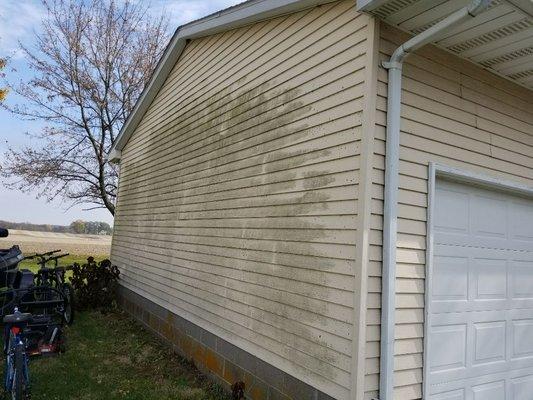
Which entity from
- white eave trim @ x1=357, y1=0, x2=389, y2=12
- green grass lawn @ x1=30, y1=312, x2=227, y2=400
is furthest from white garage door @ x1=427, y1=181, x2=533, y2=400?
green grass lawn @ x1=30, y1=312, x2=227, y2=400

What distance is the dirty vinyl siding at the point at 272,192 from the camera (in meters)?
3.57

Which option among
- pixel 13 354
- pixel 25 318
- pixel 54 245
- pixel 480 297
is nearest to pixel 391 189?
pixel 480 297

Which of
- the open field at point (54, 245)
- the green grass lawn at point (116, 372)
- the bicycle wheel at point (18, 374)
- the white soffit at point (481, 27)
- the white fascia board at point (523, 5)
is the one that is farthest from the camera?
the open field at point (54, 245)

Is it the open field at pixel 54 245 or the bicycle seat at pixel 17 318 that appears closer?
the bicycle seat at pixel 17 318

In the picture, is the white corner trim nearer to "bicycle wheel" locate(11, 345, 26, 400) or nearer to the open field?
"bicycle wheel" locate(11, 345, 26, 400)

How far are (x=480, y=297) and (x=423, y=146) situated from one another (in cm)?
164

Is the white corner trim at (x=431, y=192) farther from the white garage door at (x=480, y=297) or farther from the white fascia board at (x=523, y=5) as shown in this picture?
the white fascia board at (x=523, y=5)

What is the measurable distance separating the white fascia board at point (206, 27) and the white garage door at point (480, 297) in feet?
8.13

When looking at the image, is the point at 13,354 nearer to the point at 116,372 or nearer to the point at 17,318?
the point at 17,318

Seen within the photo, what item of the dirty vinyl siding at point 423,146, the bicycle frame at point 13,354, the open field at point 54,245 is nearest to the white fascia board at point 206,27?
the dirty vinyl siding at point 423,146

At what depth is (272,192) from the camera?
14.9 feet

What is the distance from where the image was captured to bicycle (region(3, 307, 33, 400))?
414 centimetres

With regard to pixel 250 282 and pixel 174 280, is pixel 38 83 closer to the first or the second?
pixel 174 280

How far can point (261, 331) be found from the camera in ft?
14.5
